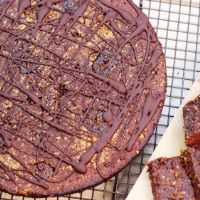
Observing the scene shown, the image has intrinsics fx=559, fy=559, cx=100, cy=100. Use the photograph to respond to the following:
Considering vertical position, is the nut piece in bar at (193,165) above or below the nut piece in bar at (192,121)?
below

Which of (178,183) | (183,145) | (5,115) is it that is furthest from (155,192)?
(5,115)

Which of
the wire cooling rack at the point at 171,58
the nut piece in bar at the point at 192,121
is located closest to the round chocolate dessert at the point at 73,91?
the nut piece in bar at the point at 192,121

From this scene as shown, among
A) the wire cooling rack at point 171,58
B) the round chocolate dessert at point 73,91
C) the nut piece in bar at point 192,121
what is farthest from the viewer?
the wire cooling rack at point 171,58

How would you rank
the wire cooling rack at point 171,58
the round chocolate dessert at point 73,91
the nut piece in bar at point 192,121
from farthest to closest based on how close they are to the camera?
the wire cooling rack at point 171,58 → the nut piece in bar at point 192,121 → the round chocolate dessert at point 73,91

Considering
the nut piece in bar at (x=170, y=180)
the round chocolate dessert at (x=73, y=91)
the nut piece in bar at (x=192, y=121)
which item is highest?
the round chocolate dessert at (x=73, y=91)

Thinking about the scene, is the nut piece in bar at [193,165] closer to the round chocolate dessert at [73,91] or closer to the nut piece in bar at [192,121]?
the nut piece in bar at [192,121]

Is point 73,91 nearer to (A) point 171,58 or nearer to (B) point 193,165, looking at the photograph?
(B) point 193,165

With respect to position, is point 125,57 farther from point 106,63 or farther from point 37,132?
point 37,132

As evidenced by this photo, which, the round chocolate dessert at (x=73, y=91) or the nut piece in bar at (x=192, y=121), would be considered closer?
the round chocolate dessert at (x=73, y=91)
